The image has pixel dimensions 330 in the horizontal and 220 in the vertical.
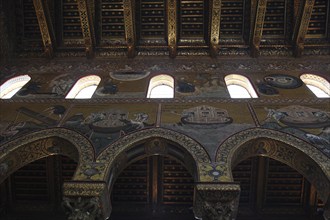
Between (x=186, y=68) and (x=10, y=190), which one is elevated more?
(x=186, y=68)

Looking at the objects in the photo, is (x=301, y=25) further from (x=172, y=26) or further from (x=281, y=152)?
(x=281, y=152)

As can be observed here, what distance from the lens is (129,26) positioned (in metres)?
12.1

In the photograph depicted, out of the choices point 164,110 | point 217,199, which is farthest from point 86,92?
point 217,199

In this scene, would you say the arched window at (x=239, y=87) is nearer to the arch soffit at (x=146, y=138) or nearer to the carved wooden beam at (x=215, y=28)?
the carved wooden beam at (x=215, y=28)

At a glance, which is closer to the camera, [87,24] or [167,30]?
[87,24]

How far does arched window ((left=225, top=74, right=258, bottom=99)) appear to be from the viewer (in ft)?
35.9

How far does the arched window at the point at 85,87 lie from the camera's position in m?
11.1

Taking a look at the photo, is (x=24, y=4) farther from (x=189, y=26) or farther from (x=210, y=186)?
(x=210, y=186)

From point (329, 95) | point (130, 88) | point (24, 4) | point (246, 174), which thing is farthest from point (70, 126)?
point (329, 95)

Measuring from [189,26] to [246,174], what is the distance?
5531 mm

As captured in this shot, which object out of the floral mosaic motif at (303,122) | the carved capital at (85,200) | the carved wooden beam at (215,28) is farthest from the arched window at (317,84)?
the carved capital at (85,200)

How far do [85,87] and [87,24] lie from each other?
2.16 m

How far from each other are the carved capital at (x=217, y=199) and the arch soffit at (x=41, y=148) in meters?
2.57

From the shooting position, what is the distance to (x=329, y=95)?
10906 millimetres
